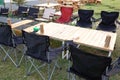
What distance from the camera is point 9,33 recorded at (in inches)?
179

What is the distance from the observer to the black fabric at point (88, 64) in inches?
117

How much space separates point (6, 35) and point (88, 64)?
2.38 m

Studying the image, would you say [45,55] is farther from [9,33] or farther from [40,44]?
[9,33]

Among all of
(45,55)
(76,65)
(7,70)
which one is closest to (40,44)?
(45,55)

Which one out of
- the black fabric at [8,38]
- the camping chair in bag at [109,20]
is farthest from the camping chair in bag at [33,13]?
the black fabric at [8,38]

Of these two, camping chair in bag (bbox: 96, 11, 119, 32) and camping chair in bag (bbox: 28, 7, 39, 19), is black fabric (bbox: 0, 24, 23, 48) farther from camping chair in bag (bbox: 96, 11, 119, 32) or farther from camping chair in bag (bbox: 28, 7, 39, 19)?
camping chair in bag (bbox: 28, 7, 39, 19)

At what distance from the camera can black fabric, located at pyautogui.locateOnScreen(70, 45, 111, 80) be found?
117 inches

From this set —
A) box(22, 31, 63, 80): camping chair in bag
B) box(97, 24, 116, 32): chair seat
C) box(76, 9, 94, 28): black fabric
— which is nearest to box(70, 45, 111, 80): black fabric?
box(22, 31, 63, 80): camping chair in bag

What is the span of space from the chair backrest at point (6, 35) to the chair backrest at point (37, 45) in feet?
2.11

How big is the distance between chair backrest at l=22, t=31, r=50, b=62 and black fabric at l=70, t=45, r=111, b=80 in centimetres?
76

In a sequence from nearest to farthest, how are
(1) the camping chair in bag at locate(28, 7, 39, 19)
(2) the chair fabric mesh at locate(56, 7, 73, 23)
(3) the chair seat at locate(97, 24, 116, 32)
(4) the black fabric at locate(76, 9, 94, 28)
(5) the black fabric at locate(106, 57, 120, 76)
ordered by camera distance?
(5) the black fabric at locate(106, 57, 120, 76)
(3) the chair seat at locate(97, 24, 116, 32)
(4) the black fabric at locate(76, 9, 94, 28)
(2) the chair fabric mesh at locate(56, 7, 73, 23)
(1) the camping chair in bag at locate(28, 7, 39, 19)

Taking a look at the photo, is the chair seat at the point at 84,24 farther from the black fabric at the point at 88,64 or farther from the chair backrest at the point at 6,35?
the black fabric at the point at 88,64

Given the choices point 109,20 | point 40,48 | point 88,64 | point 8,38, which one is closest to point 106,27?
point 109,20

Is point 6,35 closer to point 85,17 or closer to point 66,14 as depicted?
point 85,17
